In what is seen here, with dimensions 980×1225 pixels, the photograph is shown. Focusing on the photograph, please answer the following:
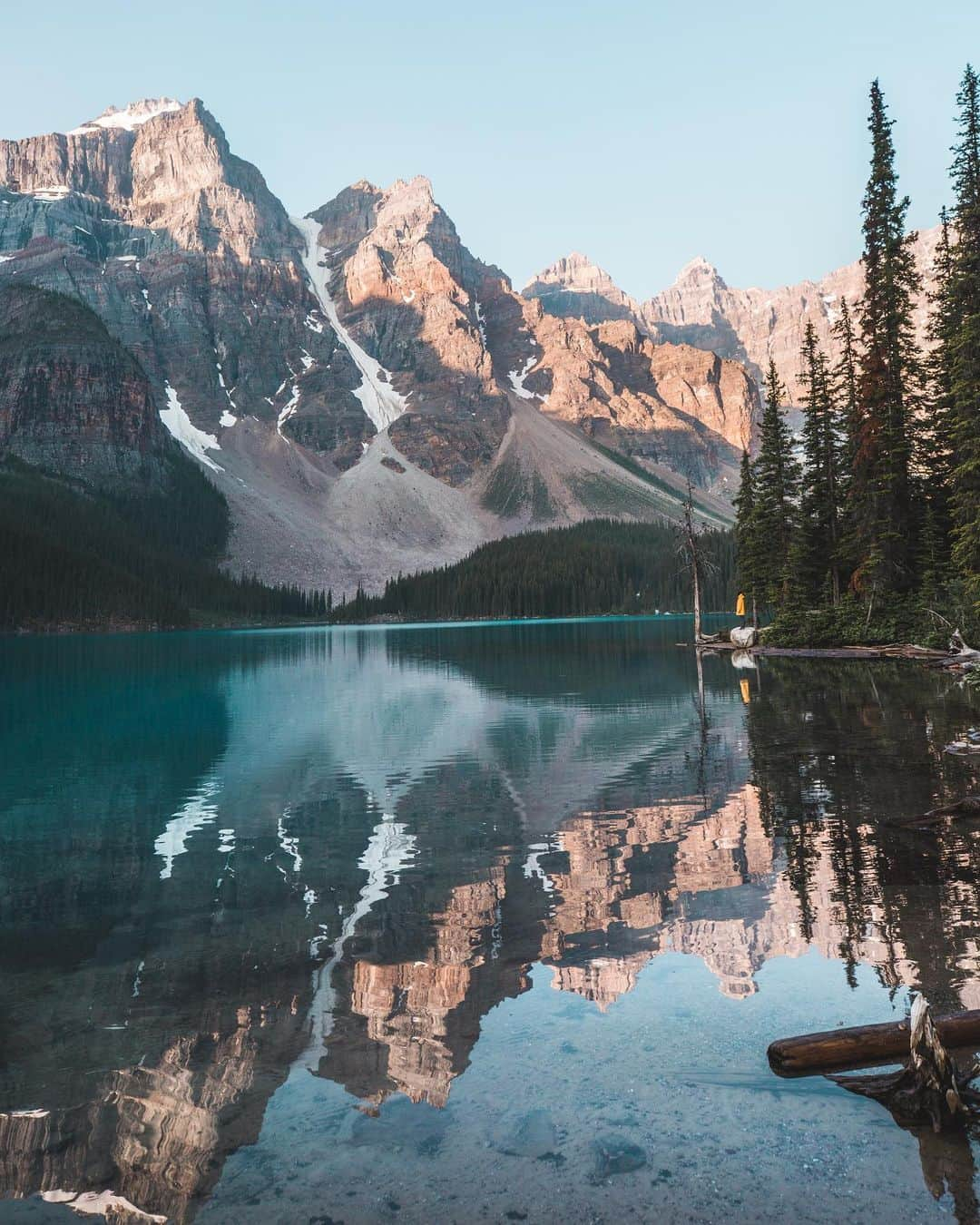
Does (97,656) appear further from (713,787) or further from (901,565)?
(713,787)

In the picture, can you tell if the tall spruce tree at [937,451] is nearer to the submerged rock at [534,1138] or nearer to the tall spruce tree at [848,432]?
the tall spruce tree at [848,432]

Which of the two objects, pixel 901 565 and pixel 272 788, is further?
pixel 901 565

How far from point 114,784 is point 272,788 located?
4.37 meters

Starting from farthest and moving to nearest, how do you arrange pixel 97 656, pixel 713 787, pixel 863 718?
pixel 97 656
pixel 863 718
pixel 713 787

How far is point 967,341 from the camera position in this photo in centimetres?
3578

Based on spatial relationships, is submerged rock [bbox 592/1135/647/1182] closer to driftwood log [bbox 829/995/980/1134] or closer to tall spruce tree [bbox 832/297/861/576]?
driftwood log [bbox 829/995/980/1134]

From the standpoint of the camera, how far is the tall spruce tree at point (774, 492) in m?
65.5

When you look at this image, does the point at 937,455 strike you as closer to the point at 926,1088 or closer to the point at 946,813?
the point at 946,813

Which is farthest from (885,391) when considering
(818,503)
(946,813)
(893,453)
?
(946,813)

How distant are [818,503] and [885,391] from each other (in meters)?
11.4

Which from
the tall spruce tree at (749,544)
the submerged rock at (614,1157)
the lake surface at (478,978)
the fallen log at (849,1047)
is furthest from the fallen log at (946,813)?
the tall spruce tree at (749,544)

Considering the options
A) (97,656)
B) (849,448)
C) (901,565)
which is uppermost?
(849,448)

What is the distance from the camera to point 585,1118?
6578 millimetres

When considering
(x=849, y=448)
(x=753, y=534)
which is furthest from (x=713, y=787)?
(x=753, y=534)
